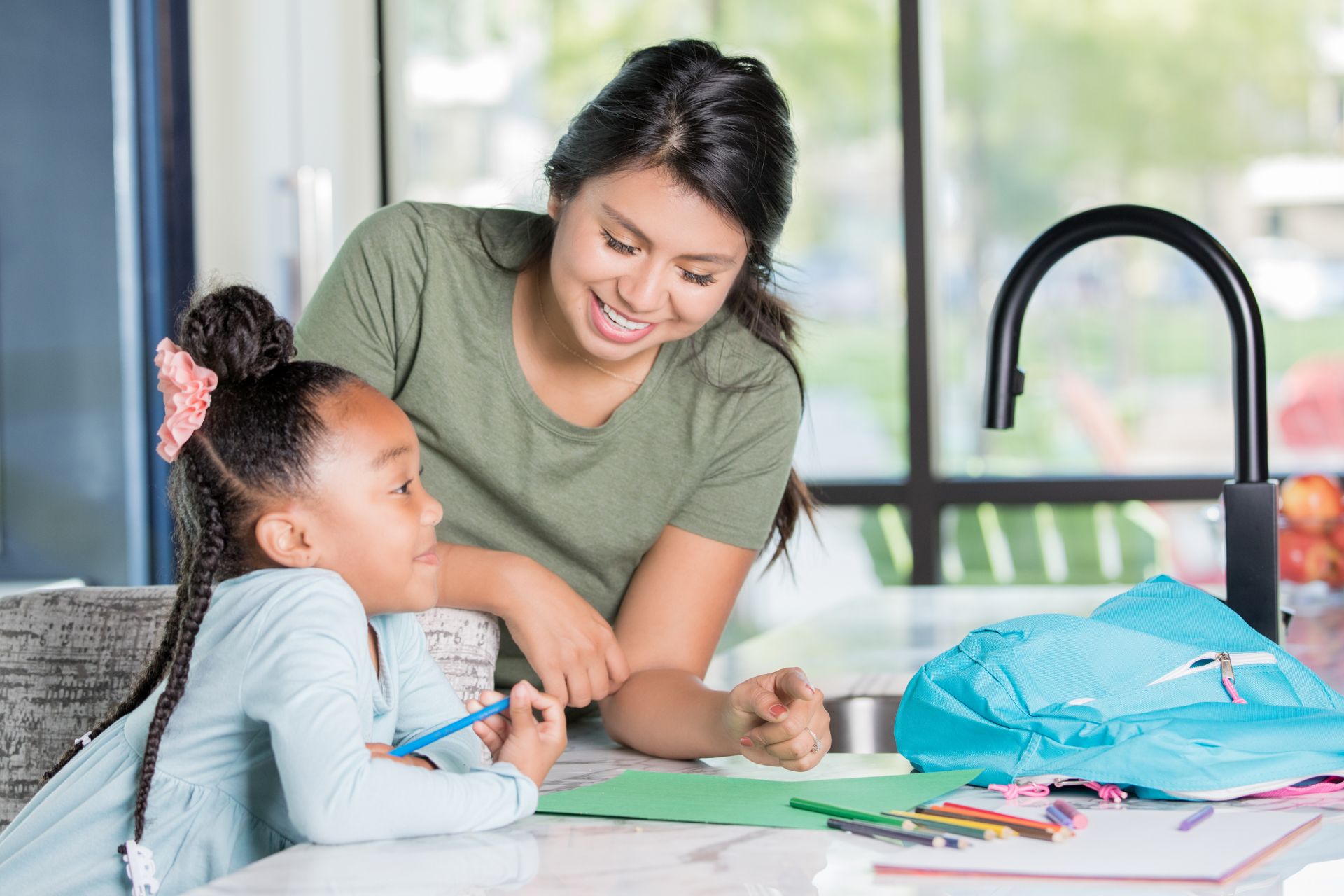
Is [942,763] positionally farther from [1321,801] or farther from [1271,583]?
[1271,583]

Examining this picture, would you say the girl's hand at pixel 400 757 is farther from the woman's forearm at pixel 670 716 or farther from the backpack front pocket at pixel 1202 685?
the backpack front pocket at pixel 1202 685

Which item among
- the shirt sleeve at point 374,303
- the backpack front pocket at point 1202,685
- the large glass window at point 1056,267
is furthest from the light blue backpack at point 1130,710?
the large glass window at point 1056,267

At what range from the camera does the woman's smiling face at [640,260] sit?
4.19 ft

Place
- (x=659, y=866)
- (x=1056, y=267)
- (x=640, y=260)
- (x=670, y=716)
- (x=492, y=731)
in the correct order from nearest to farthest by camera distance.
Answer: (x=659, y=866) < (x=492, y=731) < (x=670, y=716) < (x=640, y=260) < (x=1056, y=267)

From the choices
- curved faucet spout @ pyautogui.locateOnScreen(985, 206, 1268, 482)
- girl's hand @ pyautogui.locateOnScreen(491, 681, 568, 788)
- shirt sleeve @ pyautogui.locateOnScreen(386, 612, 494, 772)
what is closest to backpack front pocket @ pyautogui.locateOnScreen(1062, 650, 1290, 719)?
curved faucet spout @ pyautogui.locateOnScreen(985, 206, 1268, 482)

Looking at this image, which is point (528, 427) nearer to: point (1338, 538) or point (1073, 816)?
point (1073, 816)

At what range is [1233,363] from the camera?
47.7 inches

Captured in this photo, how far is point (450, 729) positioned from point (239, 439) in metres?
0.26

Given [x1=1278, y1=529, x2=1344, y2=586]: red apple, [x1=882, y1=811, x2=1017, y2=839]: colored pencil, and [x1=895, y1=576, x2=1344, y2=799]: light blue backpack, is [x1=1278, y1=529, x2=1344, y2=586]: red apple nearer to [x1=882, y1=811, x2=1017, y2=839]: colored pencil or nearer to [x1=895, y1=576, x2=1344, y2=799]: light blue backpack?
[x1=895, y1=576, x2=1344, y2=799]: light blue backpack

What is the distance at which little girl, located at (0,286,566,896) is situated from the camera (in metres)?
0.86

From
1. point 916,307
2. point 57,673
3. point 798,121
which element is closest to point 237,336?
point 57,673

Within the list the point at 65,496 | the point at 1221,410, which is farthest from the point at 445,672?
the point at 1221,410

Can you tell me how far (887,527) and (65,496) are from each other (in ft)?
6.37

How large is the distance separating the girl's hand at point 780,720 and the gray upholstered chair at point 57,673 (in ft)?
1.08
